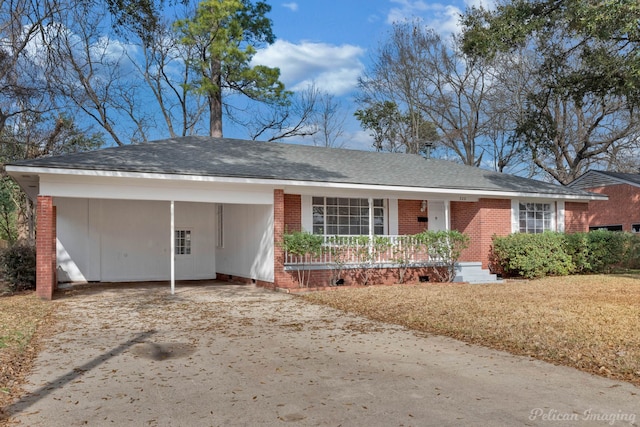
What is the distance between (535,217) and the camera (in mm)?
18938

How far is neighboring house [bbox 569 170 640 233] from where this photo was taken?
26.0 meters

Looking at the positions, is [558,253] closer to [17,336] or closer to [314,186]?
[314,186]

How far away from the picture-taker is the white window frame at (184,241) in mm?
17750

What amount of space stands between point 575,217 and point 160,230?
15.1 metres

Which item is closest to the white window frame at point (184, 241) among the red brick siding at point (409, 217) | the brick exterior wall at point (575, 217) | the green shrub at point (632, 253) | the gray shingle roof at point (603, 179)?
the red brick siding at point (409, 217)

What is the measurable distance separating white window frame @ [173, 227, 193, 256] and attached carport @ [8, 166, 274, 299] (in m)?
0.03

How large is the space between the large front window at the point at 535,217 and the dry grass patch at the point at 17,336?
15145 mm

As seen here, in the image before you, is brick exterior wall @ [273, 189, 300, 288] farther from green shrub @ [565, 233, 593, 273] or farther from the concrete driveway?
green shrub @ [565, 233, 593, 273]

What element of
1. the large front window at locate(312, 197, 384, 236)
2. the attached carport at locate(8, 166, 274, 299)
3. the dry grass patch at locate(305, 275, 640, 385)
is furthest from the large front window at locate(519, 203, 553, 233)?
the attached carport at locate(8, 166, 274, 299)

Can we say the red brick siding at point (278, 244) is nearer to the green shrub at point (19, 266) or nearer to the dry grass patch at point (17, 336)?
the dry grass patch at point (17, 336)

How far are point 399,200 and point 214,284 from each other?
21.9 ft

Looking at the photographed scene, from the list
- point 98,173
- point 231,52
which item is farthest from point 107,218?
point 231,52

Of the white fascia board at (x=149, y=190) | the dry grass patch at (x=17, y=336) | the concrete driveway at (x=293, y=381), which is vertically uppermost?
the white fascia board at (x=149, y=190)

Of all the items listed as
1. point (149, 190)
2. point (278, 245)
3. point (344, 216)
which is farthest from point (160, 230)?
point (344, 216)
